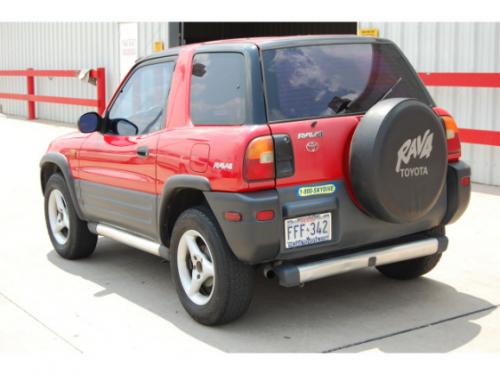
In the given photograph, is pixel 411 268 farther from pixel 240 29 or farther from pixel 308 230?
pixel 240 29

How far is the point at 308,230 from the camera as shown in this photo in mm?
4520

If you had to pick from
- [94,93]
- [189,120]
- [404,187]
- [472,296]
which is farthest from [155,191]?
[94,93]

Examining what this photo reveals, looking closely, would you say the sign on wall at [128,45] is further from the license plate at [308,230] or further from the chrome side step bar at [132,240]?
the license plate at [308,230]

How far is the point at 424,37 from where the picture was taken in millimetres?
10641

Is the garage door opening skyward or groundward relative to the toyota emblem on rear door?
skyward

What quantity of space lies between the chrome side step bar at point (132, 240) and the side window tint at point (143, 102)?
0.78 m

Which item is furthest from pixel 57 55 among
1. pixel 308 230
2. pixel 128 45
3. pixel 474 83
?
pixel 308 230

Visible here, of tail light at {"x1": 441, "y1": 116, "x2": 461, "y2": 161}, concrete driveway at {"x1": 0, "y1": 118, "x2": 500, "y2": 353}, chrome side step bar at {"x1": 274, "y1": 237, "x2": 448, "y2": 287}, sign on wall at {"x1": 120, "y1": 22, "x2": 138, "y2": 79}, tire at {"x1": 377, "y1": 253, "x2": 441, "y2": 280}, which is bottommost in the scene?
concrete driveway at {"x1": 0, "y1": 118, "x2": 500, "y2": 353}

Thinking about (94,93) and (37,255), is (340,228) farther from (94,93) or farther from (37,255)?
(94,93)

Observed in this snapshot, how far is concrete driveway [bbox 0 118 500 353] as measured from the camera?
14.9ft

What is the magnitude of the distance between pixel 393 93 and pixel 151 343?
2.28 metres

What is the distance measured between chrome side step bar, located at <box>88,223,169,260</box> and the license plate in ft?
3.66


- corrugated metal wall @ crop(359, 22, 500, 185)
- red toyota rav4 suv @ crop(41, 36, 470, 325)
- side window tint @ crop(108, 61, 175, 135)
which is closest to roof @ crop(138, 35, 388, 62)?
red toyota rav4 suv @ crop(41, 36, 470, 325)

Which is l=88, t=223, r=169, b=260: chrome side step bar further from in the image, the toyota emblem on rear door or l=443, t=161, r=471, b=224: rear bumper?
l=443, t=161, r=471, b=224: rear bumper
